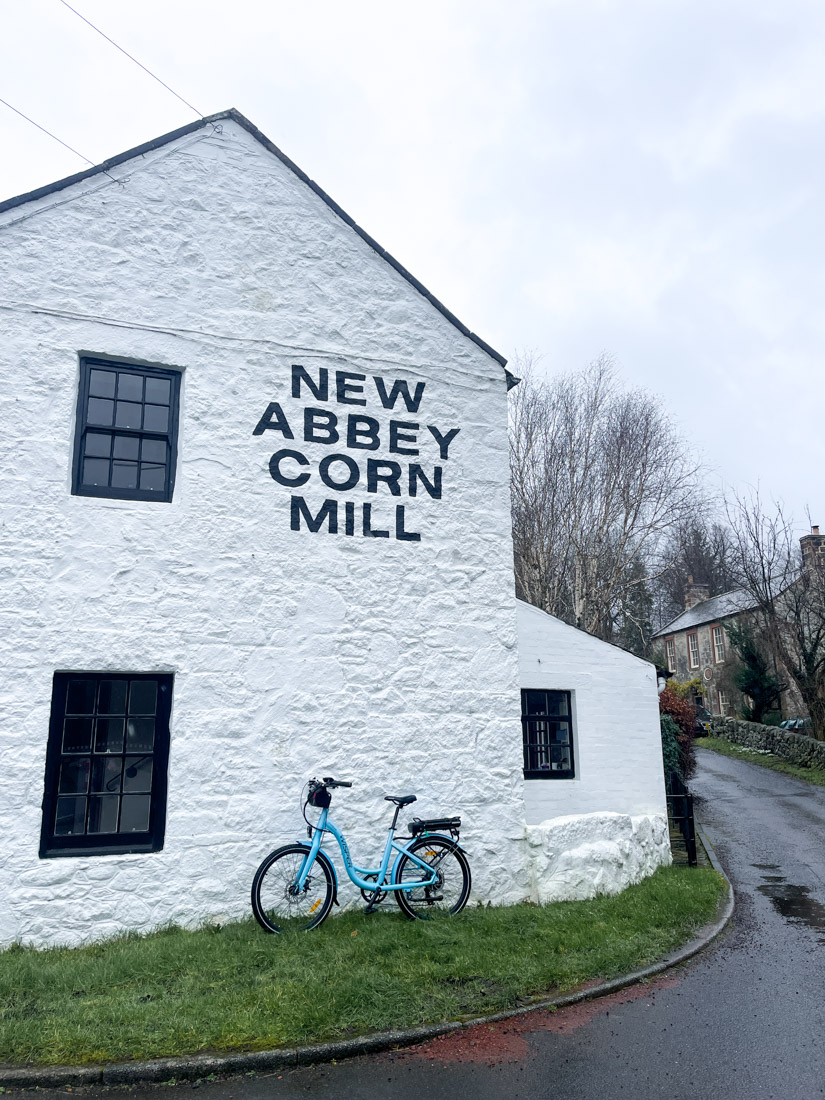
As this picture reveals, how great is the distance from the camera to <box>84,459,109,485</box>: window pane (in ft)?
28.8

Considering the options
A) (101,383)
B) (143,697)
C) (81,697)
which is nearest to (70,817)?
(81,697)

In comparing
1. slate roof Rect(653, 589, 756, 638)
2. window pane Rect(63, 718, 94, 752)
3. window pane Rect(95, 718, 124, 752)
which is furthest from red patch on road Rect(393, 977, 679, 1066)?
slate roof Rect(653, 589, 756, 638)

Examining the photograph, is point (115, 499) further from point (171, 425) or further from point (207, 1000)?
point (207, 1000)

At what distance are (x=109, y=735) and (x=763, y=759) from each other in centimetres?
2678

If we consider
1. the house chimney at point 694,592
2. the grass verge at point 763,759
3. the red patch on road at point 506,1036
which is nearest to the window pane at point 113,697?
the red patch on road at point 506,1036

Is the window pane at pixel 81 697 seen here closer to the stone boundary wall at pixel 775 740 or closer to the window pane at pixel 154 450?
the window pane at pixel 154 450

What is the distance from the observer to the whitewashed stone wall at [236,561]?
8094 millimetres

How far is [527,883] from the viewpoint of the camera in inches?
371

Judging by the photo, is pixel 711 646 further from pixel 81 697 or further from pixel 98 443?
pixel 81 697

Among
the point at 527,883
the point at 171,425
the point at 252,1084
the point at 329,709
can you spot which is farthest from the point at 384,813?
the point at 171,425

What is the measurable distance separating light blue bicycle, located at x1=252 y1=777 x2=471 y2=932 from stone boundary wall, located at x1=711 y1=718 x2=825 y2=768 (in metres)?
21.8

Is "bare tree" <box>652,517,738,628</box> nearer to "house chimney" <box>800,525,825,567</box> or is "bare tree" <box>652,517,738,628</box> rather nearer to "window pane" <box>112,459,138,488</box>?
"house chimney" <box>800,525,825,567</box>

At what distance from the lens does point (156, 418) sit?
30.0 ft

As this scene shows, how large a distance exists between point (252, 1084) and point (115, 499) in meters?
5.56
